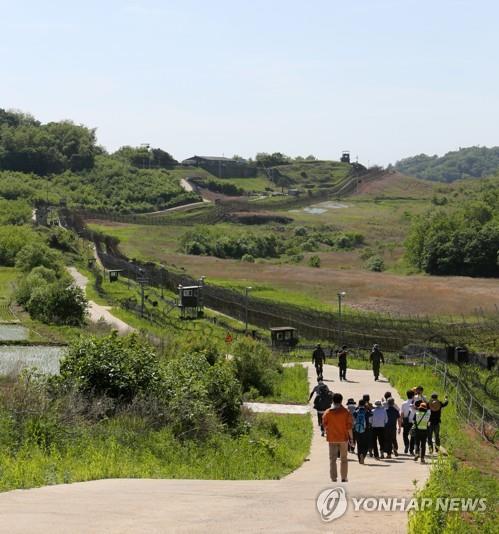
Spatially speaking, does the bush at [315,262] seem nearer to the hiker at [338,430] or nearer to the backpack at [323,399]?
the backpack at [323,399]

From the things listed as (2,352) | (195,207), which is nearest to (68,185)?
(195,207)

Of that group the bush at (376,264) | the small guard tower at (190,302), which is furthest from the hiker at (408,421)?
the bush at (376,264)

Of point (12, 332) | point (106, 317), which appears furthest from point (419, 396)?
point (106, 317)

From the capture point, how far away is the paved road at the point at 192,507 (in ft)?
41.0

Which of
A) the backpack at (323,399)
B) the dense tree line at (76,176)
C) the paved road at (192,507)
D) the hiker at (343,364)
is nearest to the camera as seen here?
the paved road at (192,507)

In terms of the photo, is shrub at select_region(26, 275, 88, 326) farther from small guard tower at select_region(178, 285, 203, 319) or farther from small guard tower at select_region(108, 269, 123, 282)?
small guard tower at select_region(108, 269, 123, 282)

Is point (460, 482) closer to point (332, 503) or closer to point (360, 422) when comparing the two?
point (332, 503)

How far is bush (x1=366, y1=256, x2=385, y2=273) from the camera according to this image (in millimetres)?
108887

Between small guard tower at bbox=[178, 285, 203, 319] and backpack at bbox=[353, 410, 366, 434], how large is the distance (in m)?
46.3

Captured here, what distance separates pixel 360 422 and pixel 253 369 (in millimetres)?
14689

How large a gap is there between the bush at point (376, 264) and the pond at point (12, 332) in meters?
57.7

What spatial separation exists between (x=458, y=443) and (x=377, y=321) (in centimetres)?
3986

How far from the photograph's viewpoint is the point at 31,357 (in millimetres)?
42000

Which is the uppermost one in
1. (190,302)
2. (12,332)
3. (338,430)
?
(338,430)
